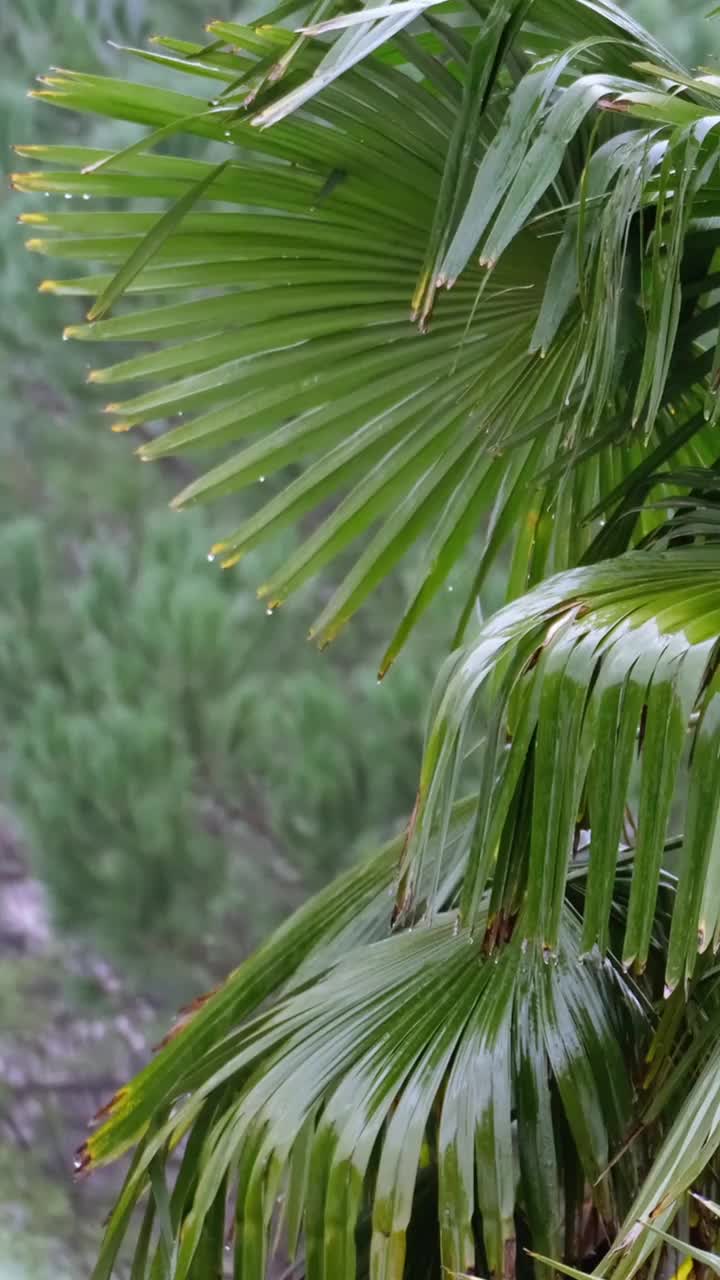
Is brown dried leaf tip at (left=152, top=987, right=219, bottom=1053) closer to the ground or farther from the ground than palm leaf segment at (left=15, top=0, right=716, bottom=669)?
closer to the ground

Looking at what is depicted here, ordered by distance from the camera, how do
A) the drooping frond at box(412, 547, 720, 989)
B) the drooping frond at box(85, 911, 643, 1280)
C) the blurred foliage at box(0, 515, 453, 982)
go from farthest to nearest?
the blurred foliage at box(0, 515, 453, 982)
the drooping frond at box(85, 911, 643, 1280)
the drooping frond at box(412, 547, 720, 989)

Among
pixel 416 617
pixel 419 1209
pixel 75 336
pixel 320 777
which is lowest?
pixel 320 777

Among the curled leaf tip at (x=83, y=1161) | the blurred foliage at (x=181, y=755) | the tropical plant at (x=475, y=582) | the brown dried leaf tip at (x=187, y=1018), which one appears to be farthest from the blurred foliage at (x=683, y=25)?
the curled leaf tip at (x=83, y=1161)

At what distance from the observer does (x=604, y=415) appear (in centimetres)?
78

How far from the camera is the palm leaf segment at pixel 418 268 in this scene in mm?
618

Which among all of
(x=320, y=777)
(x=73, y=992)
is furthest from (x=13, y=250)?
(x=73, y=992)

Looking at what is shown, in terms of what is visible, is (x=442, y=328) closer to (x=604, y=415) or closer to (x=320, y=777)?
(x=604, y=415)

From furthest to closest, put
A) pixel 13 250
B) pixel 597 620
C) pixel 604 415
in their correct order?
pixel 13 250 → pixel 604 415 → pixel 597 620

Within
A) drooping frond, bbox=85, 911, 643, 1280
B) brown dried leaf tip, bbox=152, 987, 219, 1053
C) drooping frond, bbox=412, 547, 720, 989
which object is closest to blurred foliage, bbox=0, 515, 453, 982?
brown dried leaf tip, bbox=152, 987, 219, 1053

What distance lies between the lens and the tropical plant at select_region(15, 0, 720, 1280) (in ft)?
1.71

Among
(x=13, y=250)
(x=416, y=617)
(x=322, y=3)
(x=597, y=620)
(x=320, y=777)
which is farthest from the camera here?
(x=13, y=250)

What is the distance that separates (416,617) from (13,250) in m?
1.70

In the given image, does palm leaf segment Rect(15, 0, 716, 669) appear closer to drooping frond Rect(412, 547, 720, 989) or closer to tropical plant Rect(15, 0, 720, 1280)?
tropical plant Rect(15, 0, 720, 1280)

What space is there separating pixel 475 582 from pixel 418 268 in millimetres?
196
